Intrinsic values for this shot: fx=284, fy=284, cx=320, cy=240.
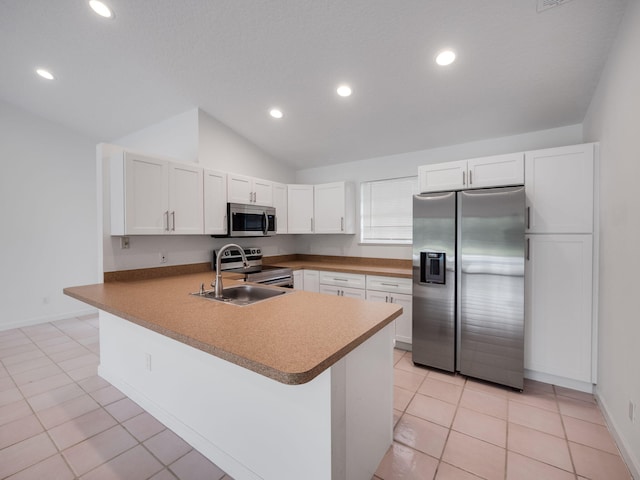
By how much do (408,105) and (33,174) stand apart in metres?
5.09

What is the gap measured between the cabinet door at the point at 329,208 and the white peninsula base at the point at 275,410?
255 centimetres

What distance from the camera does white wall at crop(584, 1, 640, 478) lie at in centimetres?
161

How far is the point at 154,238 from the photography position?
119 inches

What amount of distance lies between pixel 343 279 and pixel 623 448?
103 inches

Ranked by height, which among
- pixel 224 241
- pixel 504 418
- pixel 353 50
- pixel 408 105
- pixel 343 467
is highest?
pixel 353 50

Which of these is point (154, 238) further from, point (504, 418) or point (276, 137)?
point (504, 418)

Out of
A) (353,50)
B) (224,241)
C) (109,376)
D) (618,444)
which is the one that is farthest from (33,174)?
(618,444)

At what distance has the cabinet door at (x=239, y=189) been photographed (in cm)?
344

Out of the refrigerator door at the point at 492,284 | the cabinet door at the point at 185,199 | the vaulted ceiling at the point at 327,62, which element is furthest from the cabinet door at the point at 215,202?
the refrigerator door at the point at 492,284

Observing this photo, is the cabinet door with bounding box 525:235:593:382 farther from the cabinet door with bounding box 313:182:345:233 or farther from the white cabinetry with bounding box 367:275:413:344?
the cabinet door with bounding box 313:182:345:233

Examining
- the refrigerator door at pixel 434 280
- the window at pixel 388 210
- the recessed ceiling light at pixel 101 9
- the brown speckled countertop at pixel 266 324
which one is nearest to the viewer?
the brown speckled countertop at pixel 266 324

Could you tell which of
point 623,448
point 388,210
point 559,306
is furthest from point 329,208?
point 623,448

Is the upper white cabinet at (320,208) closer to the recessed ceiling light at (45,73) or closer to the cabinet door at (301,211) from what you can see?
the cabinet door at (301,211)

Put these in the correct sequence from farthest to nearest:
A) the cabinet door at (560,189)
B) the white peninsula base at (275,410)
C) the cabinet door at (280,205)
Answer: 1. the cabinet door at (280,205)
2. the cabinet door at (560,189)
3. the white peninsula base at (275,410)
